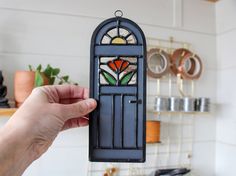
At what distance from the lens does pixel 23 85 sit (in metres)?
1.16

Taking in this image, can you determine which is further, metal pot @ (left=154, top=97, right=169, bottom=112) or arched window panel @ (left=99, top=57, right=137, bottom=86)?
metal pot @ (left=154, top=97, right=169, bottom=112)

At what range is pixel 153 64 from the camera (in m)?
1.55

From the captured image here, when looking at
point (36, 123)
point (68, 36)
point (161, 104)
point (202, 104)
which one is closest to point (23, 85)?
point (68, 36)

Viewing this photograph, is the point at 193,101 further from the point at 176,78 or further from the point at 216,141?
the point at 216,141

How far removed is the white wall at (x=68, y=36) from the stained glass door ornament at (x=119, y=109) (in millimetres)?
852

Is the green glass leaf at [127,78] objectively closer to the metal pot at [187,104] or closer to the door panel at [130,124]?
the door panel at [130,124]

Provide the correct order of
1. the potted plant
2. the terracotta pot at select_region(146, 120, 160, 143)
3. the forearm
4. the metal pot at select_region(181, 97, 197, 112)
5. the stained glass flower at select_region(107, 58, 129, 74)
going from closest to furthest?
the forearm, the stained glass flower at select_region(107, 58, 129, 74), the potted plant, the terracotta pot at select_region(146, 120, 160, 143), the metal pot at select_region(181, 97, 197, 112)

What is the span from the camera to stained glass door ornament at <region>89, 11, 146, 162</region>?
1.83 feet

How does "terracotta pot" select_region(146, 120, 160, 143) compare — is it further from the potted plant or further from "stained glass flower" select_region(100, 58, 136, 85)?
"stained glass flower" select_region(100, 58, 136, 85)

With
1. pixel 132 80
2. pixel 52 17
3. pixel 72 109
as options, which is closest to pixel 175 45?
pixel 52 17

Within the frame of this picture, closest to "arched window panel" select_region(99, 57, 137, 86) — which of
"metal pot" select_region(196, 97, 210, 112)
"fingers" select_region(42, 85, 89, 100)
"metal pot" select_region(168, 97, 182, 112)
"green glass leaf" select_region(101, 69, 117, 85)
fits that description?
"green glass leaf" select_region(101, 69, 117, 85)

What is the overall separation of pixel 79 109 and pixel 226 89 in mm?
1413

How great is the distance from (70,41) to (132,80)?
2.97 ft

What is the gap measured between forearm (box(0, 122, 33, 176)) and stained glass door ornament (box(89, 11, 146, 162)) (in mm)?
153
